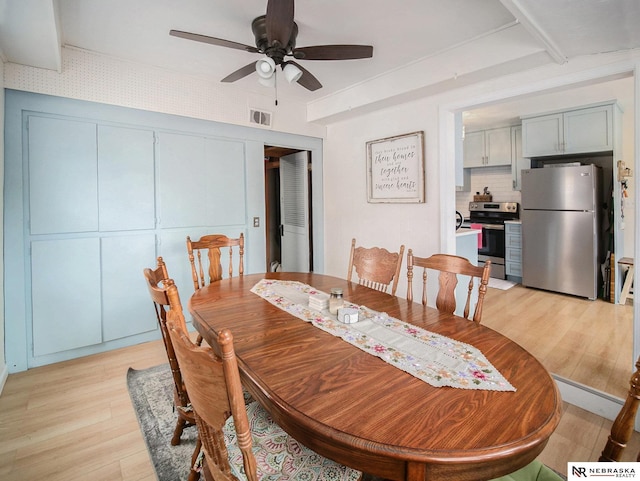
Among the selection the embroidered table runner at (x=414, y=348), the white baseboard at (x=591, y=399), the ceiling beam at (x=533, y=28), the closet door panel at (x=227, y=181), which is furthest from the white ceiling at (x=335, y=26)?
the white baseboard at (x=591, y=399)

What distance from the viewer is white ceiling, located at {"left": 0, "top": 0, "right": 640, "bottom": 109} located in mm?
1794

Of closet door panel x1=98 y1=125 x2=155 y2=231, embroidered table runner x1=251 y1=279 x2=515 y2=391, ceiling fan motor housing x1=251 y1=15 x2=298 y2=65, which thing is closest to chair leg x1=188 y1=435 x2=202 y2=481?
embroidered table runner x1=251 y1=279 x2=515 y2=391

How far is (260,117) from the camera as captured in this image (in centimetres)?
375

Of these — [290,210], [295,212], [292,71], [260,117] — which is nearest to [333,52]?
[292,71]

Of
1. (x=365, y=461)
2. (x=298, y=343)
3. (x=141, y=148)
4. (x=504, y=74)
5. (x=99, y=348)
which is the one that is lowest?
(x=99, y=348)

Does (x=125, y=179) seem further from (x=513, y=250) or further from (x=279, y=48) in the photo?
(x=513, y=250)

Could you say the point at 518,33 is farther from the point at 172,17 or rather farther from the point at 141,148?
the point at 141,148

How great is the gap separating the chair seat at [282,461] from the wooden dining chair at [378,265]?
4.00ft

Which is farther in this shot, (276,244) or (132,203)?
(276,244)

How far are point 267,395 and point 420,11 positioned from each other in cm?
242

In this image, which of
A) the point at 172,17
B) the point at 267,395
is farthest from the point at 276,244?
the point at 267,395

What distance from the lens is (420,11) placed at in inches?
84.9

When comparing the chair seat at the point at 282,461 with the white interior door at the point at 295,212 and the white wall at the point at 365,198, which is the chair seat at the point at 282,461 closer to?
the white wall at the point at 365,198

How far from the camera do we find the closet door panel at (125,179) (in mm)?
2914
